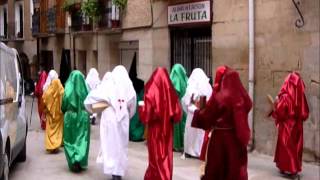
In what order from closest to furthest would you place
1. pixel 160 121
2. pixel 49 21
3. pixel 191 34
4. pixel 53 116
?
pixel 160 121 < pixel 53 116 < pixel 191 34 < pixel 49 21

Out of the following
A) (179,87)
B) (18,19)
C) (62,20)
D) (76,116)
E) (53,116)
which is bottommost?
(53,116)

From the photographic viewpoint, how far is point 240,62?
11.9 metres

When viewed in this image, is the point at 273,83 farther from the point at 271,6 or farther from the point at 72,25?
the point at 72,25

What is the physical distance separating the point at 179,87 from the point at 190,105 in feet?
2.13

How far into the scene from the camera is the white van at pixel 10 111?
7547 millimetres

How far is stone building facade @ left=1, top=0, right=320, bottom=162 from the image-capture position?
10.1m

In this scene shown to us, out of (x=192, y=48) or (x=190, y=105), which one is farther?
(x=192, y=48)

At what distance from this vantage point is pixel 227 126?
639 cm

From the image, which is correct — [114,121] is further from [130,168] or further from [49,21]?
[49,21]

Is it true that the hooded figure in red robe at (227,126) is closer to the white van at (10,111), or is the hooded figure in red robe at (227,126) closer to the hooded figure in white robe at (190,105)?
the white van at (10,111)

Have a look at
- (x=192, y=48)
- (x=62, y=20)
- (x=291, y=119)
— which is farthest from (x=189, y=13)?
(x=62, y=20)

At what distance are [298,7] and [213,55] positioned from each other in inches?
111

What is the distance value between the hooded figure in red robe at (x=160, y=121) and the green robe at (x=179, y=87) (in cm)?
316

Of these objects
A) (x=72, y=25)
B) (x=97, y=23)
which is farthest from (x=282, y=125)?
(x=72, y=25)
